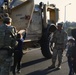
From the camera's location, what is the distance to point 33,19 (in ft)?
38.0

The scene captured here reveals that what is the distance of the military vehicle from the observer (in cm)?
1069

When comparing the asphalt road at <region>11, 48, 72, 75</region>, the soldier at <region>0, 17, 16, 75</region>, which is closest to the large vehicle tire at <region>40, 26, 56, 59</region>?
the asphalt road at <region>11, 48, 72, 75</region>

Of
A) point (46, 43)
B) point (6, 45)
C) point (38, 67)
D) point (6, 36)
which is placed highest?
point (6, 36)

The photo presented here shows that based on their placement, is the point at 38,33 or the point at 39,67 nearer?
the point at 39,67

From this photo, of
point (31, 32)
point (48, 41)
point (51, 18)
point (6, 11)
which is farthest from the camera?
point (51, 18)

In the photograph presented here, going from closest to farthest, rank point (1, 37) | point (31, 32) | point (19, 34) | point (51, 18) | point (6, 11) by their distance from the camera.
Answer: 1. point (1, 37)
2. point (19, 34)
3. point (6, 11)
4. point (31, 32)
5. point (51, 18)

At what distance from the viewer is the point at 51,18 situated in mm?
14016

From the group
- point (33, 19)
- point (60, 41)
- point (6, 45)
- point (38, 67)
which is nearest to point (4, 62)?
point (6, 45)

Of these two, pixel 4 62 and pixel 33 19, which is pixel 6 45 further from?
pixel 33 19

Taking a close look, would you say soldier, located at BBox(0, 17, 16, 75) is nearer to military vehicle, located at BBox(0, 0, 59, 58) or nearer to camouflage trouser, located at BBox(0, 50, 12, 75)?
camouflage trouser, located at BBox(0, 50, 12, 75)

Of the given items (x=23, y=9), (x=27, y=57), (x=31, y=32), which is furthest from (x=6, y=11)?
(x=27, y=57)

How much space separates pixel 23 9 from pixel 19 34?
6.72ft

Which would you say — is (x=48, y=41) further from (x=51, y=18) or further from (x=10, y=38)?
(x=10, y=38)

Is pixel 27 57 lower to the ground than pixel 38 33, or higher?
lower
